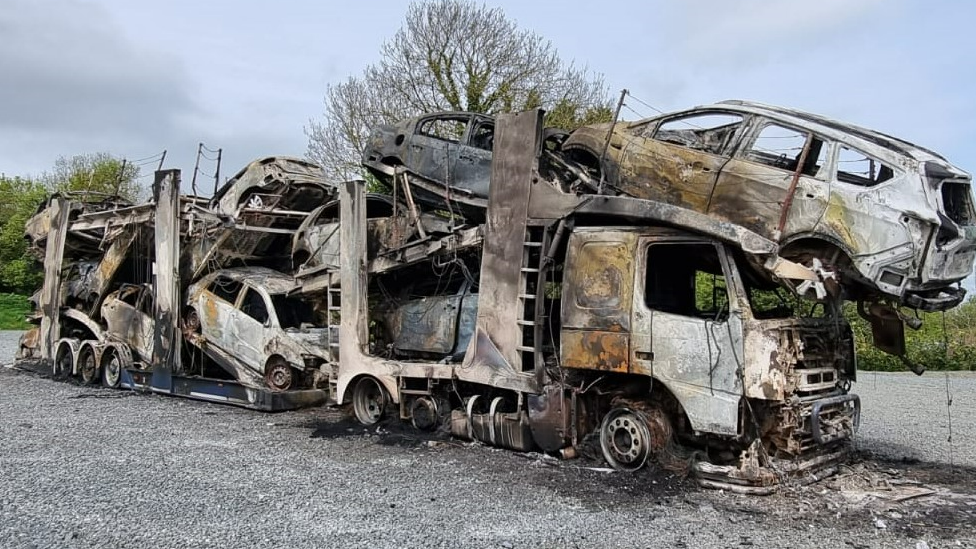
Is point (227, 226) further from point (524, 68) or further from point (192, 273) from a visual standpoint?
point (524, 68)

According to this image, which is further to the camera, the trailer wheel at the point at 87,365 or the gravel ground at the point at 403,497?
the trailer wheel at the point at 87,365

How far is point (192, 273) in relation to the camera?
12023 millimetres

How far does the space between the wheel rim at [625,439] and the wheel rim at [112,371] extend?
9477mm

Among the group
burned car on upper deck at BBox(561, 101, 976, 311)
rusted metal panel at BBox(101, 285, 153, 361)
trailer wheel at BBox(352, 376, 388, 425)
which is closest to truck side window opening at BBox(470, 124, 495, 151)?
burned car on upper deck at BBox(561, 101, 976, 311)

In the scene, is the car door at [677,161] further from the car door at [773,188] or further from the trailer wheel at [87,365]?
the trailer wheel at [87,365]

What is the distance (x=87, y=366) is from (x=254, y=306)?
4513mm

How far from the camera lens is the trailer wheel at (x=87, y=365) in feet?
43.4

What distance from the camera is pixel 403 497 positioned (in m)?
5.99

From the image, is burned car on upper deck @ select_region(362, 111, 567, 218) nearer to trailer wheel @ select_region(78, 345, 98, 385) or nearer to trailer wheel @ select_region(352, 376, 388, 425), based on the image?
trailer wheel @ select_region(352, 376, 388, 425)

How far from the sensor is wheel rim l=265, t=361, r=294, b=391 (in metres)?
10.4

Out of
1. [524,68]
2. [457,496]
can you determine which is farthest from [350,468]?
[524,68]

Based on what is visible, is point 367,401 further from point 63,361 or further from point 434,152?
point 63,361

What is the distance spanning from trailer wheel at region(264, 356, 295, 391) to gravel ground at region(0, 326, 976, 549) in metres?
1.41

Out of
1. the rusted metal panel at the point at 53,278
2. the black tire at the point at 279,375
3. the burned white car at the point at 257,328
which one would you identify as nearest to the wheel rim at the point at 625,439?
the burned white car at the point at 257,328
